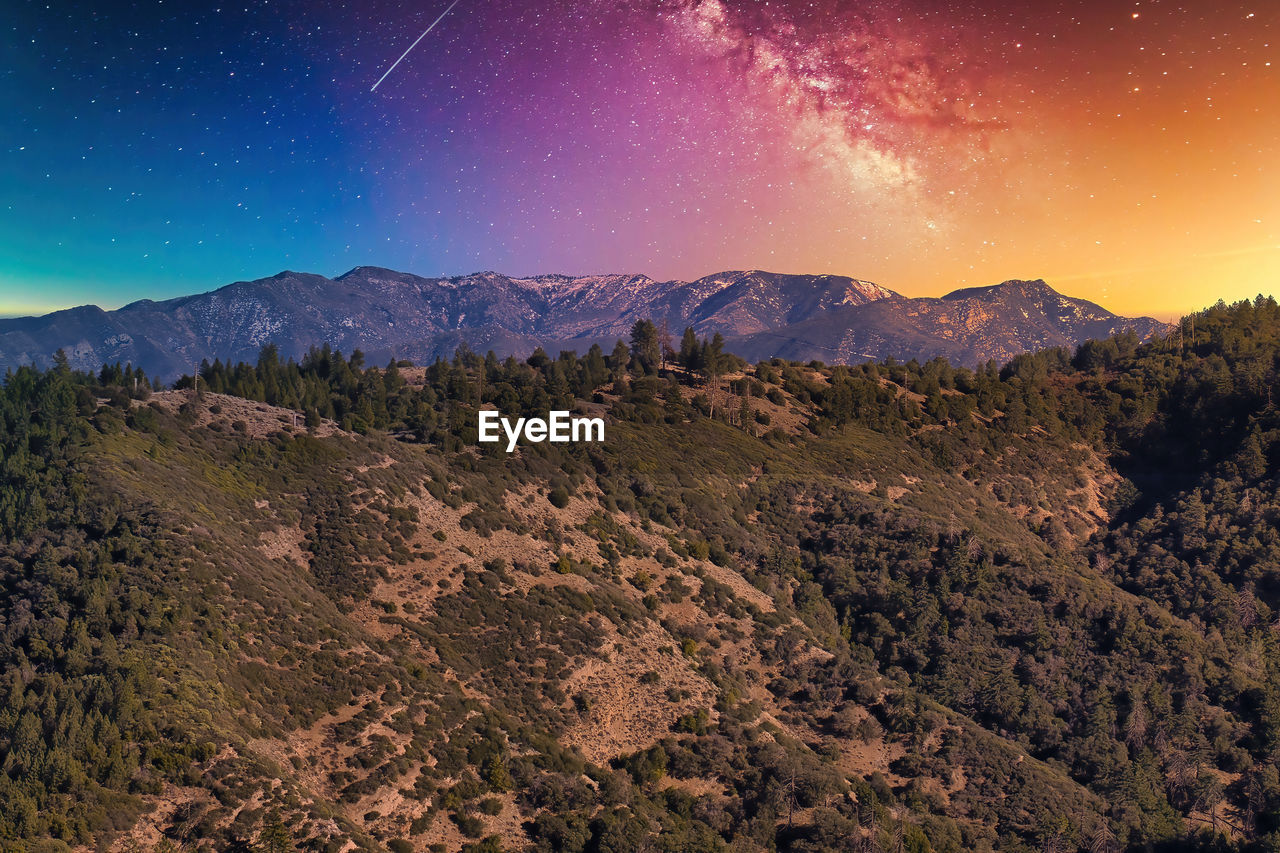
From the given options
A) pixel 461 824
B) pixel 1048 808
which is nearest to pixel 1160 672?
pixel 1048 808

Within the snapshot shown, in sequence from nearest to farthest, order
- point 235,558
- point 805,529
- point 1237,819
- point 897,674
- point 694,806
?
point 694,806, point 235,558, point 1237,819, point 897,674, point 805,529

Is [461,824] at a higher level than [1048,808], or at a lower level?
higher

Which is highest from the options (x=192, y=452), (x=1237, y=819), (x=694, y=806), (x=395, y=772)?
(x=192, y=452)

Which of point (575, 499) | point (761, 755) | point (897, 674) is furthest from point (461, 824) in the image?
point (897, 674)

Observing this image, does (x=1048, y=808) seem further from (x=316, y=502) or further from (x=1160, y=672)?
(x=316, y=502)

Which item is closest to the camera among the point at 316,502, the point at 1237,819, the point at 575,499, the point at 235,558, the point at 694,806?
the point at 694,806

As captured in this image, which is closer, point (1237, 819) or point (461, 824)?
point (461, 824)
